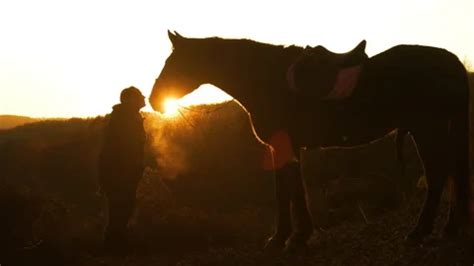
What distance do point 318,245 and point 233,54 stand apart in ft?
10.8

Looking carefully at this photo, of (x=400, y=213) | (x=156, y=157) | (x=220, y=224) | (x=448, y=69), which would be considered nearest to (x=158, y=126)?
(x=156, y=157)

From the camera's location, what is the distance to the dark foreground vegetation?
29.3 feet

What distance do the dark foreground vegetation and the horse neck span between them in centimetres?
68

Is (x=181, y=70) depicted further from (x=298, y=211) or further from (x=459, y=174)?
(x=459, y=174)

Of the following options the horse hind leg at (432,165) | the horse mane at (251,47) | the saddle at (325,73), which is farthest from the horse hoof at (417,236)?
the horse mane at (251,47)

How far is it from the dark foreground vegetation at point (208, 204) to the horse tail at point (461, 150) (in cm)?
74

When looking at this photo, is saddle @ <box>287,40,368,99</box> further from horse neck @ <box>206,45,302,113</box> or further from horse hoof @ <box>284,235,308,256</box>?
horse hoof @ <box>284,235,308,256</box>

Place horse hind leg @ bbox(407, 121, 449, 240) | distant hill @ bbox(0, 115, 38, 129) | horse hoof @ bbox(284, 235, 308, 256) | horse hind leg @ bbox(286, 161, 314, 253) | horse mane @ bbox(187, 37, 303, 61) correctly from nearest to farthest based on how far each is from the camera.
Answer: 1. horse hind leg @ bbox(407, 121, 449, 240)
2. horse hoof @ bbox(284, 235, 308, 256)
3. horse hind leg @ bbox(286, 161, 314, 253)
4. horse mane @ bbox(187, 37, 303, 61)
5. distant hill @ bbox(0, 115, 38, 129)

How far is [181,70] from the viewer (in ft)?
29.0

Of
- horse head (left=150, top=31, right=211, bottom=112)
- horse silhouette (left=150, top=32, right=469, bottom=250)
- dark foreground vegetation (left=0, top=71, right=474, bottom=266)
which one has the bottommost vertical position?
dark foreground vegetation (left=0, top=71, right=474, bottom=266)

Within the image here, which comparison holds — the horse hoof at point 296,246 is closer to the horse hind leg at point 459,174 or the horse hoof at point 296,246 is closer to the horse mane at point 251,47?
the horse hind leg at point 459,174

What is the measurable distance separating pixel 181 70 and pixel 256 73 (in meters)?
1.20

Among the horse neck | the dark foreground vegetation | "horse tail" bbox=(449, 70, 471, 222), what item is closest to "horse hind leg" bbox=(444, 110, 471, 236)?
"horse tail" bbox=(449, 70, 471, 222)

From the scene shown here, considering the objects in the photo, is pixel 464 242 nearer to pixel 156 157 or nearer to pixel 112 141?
pixel 112 141
